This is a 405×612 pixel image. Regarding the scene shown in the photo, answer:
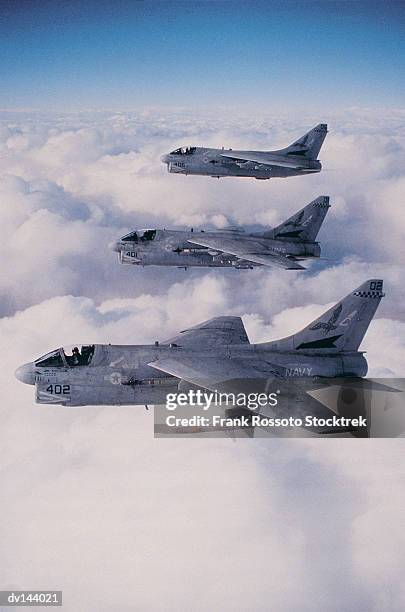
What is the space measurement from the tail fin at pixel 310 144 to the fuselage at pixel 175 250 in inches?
360

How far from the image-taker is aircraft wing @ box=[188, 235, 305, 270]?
86.7 feet

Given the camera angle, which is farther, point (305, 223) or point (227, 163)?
point (227, 163)

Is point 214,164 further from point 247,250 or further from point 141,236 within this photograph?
point 247,250

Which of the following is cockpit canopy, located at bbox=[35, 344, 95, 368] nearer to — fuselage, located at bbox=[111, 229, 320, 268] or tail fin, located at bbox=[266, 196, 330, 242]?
fuselage, located at bbox=[111, 229, 320, 268]

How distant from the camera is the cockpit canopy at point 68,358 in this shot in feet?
65.8

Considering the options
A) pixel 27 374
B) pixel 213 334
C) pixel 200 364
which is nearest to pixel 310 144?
pixel 213 334

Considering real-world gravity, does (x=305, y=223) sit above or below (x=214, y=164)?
below

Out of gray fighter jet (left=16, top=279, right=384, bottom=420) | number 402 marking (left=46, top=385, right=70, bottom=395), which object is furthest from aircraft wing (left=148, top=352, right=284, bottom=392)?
number 402 marking (left=46, top=385, right=70, bottom=395)

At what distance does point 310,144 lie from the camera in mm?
35750

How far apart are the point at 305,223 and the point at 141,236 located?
7547 millimetres

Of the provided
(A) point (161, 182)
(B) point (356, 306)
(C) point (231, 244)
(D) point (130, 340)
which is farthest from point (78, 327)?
(A) point (161, 182)

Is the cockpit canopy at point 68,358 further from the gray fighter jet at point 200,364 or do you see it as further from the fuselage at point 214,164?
the fuselage at point 214,164

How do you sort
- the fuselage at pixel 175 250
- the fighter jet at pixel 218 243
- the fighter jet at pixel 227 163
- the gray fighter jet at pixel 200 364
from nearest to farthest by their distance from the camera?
the gray fighter jet at pixel 200 364 < the fighter jet at pixel 218 243 < the fuselage at pixel 175 250 < the fighter jet at pixel 227 163

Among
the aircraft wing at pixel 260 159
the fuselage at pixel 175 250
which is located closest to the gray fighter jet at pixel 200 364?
the fuselage at pixel 175 250
